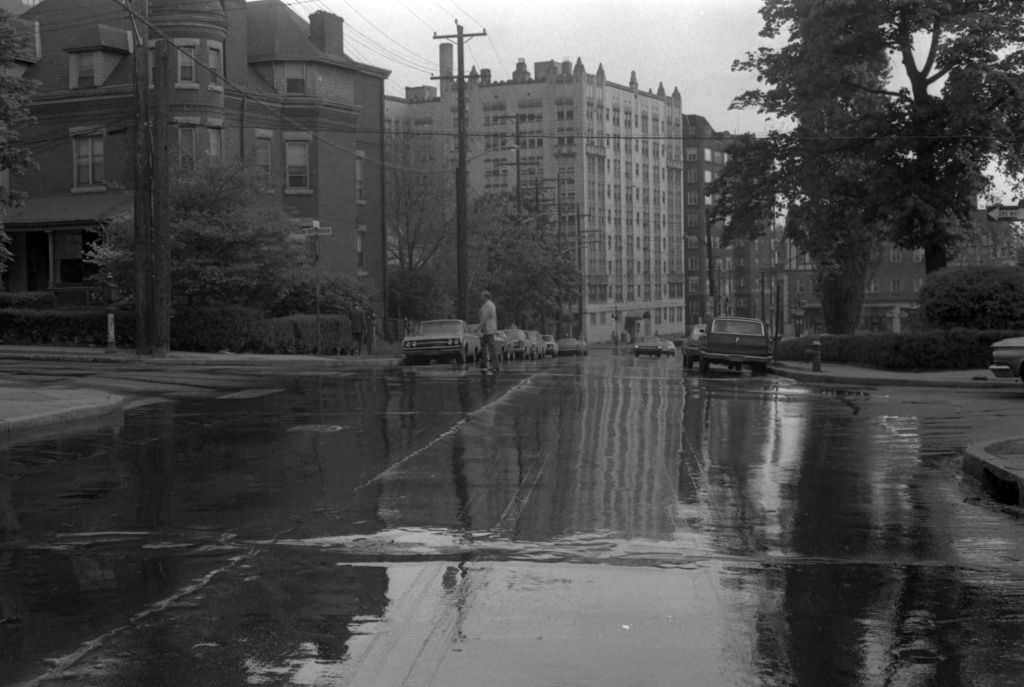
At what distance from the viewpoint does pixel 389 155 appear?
6334cm

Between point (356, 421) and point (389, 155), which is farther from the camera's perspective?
point (389, 155)

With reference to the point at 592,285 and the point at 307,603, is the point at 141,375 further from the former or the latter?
the point at 592,285

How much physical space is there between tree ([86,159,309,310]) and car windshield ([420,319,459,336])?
5.29m

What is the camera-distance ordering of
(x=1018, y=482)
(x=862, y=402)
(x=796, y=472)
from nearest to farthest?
1. (x=1018, y=482)
2. (x=796, y=472)
3. (x=862, y=402)

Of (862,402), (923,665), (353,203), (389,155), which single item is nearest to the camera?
(923,665)

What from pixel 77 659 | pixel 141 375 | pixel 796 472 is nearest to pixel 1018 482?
pixel 796 472

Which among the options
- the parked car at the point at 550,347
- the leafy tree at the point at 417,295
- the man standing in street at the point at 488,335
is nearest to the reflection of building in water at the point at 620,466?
the man standing in street at the point at 488,335

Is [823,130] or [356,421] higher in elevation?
[823,130]

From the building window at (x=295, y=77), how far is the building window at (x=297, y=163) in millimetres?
2409

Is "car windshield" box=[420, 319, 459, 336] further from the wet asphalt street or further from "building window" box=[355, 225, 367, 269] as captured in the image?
the wet asphalt street

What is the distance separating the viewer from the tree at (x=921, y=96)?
3462cm

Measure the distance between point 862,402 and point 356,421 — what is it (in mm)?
10161

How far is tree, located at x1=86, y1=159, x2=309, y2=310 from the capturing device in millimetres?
37250

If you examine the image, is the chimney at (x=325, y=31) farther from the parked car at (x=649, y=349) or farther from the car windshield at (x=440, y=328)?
the parked car at (x=649, y=349)
